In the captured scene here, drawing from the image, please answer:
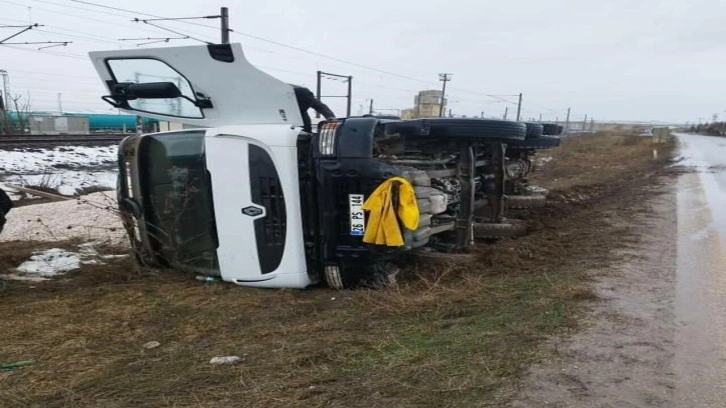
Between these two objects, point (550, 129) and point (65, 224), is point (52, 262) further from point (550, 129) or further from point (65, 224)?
point (550, 129)

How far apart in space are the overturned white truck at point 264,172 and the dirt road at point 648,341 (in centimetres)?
147

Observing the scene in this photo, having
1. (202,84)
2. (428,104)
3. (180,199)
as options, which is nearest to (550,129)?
(202,84)

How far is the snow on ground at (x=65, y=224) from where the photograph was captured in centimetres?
748

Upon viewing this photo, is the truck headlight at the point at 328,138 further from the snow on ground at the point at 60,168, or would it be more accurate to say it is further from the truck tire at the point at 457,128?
the snow on ground at the point at 60,168

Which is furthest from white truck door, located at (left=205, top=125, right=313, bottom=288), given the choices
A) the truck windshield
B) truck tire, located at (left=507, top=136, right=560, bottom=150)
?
truck tire, located at (left=507, top=136, right=560, bottom=150)

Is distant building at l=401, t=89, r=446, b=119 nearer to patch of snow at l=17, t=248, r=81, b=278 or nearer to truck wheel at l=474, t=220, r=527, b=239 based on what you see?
truck wheel at l=474, t=220, r=527, b=239

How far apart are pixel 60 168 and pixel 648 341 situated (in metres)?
20.5

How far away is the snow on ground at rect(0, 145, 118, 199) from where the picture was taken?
15.5 meters

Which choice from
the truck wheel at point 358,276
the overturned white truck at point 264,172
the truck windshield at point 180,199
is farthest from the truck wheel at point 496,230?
the truck windshield at point 180,199

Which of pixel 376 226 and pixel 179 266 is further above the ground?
pixel 376 226

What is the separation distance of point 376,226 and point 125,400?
6.64 ft

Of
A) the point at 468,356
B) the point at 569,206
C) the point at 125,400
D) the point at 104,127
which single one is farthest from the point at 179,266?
the point at 104,127

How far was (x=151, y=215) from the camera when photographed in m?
5.31

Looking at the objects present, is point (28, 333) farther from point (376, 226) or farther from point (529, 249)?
point (529, 249)
